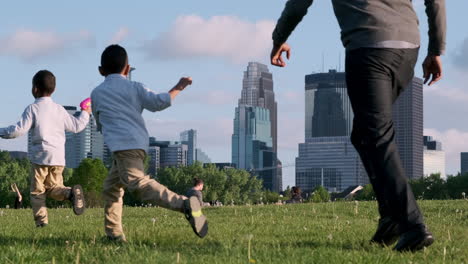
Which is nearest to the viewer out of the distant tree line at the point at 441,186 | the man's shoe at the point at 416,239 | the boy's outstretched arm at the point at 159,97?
the man's shoe at the point at 416,239

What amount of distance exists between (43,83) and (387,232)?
550cm

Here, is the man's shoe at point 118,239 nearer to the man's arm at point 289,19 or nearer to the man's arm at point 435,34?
the man's arm at point 289,19

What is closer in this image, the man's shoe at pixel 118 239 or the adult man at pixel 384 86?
the adult man at pixel 384 86

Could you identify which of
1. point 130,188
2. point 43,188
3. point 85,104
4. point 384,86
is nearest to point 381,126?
point 384,86

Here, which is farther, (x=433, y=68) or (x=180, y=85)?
(x=180, y=85)

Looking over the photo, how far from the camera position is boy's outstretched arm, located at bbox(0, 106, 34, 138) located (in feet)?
28.7

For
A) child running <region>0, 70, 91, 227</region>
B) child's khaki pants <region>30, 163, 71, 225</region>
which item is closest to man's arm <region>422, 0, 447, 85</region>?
child running <region>0, 70, 91, 227</region>

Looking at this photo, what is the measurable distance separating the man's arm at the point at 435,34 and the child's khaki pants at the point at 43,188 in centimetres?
536

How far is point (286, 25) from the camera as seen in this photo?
5.89 m

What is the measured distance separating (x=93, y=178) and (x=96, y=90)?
69111 mm

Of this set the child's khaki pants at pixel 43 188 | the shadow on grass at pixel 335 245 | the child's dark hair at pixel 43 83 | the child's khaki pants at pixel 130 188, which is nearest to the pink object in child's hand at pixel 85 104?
the child's dark hair at pixel 43 83

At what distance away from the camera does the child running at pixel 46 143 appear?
30.7 feet

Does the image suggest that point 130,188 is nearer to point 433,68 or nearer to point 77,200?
point 433,68

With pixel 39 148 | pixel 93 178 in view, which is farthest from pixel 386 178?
pixel 93 178
